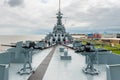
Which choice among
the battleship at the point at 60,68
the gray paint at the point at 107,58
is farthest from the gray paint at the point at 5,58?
the gray paint at the point at 107,58

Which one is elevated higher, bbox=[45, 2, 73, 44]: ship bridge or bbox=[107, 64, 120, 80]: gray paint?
bbox=[45, 2, 73, 44]: ship bridge

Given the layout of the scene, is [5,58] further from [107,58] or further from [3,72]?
[107,58]

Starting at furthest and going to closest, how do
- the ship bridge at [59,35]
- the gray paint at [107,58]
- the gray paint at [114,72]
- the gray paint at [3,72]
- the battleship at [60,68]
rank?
the ship bridge at [59,35] → the gray paint at [107,58] → the battleship at [60,68] → the gray paint at [114,72] → the gray paint at [3,72]

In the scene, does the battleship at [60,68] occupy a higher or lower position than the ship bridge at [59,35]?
lower

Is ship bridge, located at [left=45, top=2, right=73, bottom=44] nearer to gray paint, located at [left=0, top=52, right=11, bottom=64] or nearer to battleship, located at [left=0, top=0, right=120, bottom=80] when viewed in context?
battleship, located at [left=0, top=0, right=120, bottom=80]

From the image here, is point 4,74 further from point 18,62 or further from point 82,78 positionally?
point 18,62

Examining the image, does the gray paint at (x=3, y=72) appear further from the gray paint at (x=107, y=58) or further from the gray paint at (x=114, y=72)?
the gray paint at (x=107, y=58)

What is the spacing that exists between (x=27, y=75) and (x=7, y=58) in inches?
163

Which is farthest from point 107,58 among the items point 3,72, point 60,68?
point 3,72

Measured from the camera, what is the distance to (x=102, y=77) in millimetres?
8805

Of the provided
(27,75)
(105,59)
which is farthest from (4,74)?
(105,59)

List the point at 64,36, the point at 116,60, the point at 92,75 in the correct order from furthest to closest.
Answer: the point at 64,36
the point at 116,60
the point at 92,75

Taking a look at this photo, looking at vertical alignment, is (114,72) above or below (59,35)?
below

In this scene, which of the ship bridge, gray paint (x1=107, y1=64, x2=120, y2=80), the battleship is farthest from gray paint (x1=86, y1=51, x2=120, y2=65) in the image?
the ship bridge
